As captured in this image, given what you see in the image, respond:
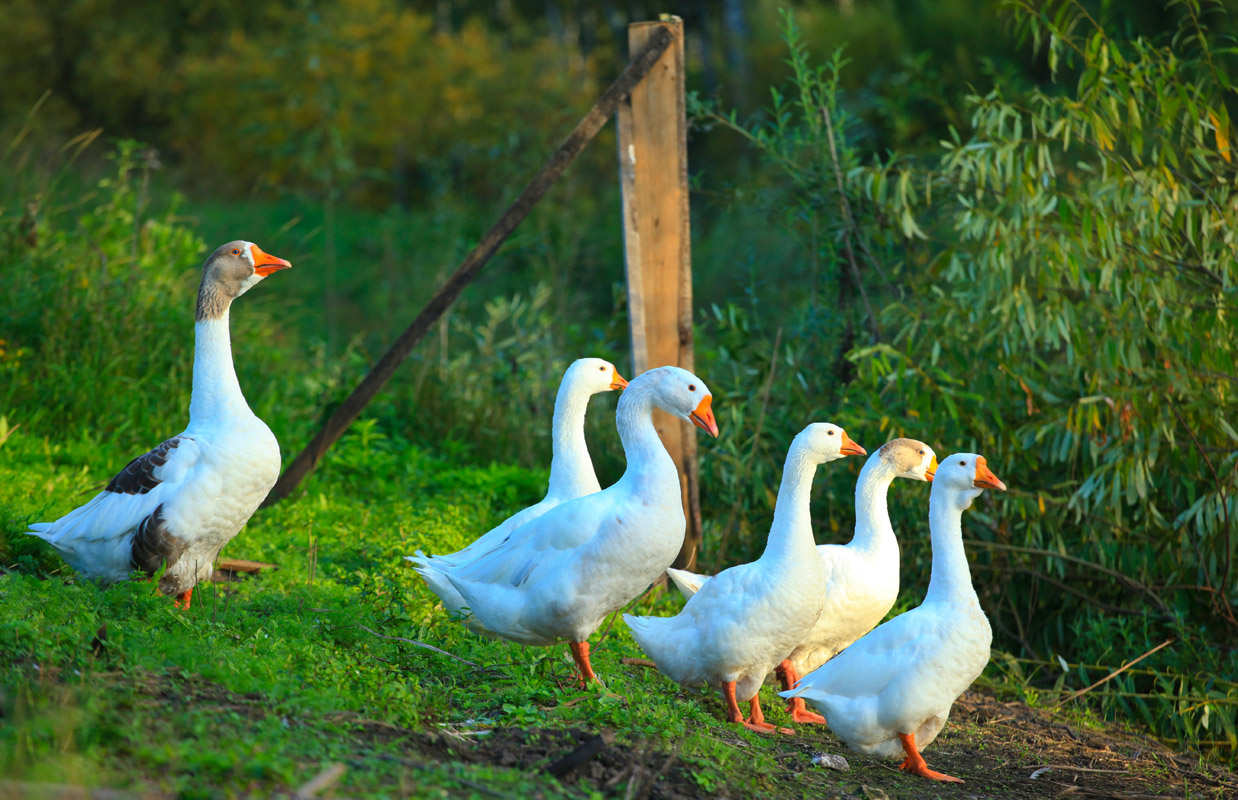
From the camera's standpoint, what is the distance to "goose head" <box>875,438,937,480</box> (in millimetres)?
4824

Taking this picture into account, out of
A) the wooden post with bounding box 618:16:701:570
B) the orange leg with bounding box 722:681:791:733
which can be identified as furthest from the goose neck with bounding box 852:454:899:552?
the wooden post with bounding box 618:16:701:570

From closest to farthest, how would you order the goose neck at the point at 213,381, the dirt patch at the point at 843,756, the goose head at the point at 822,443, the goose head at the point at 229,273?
the dirt patch at the point at 843,756 → the goose head at the point at 822,443 → the goose neck at the point at 213,381 → the goose head at the point at 229,273

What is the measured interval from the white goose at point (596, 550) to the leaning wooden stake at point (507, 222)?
1811 mm

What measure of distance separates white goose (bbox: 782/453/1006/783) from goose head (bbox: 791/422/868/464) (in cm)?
62

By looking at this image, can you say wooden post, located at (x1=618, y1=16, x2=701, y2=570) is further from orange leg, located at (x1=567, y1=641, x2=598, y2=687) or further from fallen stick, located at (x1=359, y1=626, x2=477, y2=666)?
fallen stick, located at (x1=359, y1=626, x2=477, y2=666)

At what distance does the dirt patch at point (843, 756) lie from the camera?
3131 mm

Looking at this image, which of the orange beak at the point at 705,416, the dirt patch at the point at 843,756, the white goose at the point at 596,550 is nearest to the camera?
the dirt patch at the point at 843,756

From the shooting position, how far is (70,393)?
23.1ft

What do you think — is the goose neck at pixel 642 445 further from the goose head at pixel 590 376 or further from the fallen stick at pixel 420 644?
the fallen stick at pixel 420 644

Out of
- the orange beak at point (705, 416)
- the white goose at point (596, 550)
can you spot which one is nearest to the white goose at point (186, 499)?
the white goose at point (596, 550)

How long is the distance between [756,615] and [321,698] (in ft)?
5.60

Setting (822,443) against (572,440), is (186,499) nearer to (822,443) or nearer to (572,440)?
(572,440)

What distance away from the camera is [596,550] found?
4051 mm

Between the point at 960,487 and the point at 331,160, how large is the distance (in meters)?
13.9
